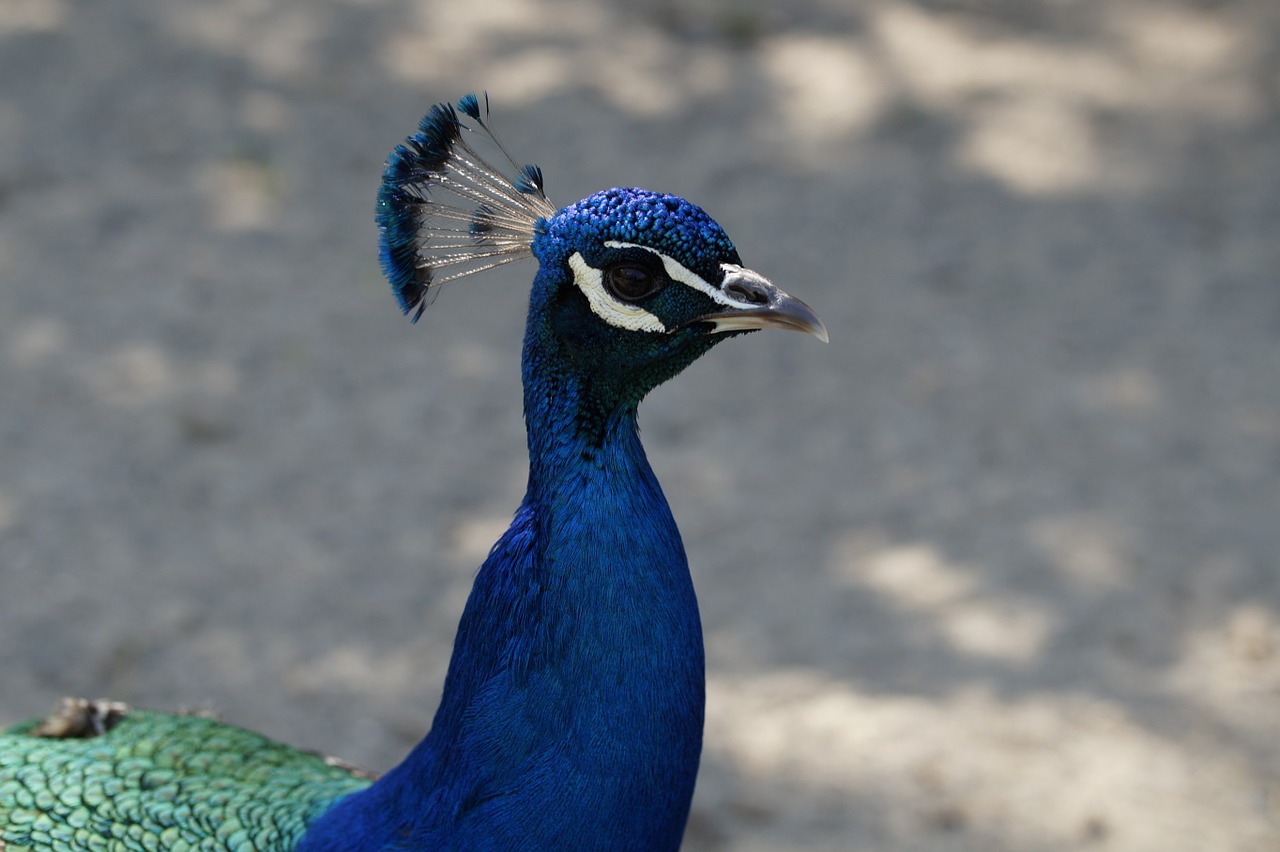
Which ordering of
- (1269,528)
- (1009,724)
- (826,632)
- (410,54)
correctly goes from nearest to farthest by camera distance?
1. (1009,724)
2. (826,632)
3. (1269,528)
4. (410,54)

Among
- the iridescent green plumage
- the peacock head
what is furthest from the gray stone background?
the peacock head

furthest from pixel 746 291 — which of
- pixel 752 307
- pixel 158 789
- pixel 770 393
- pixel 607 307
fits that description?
pixel 770 393

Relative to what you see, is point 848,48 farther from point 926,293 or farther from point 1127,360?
point 1127,360

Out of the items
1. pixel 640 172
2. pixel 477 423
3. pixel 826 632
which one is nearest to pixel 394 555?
pixel 477 423

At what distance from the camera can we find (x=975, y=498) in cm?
298

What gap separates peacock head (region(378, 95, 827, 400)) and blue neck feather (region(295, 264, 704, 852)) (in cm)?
2

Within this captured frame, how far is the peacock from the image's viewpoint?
54.0 inches

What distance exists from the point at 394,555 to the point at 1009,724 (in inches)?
48.0

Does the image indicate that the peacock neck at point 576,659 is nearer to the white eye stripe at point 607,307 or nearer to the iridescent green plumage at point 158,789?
the white eye stripe at point 607,307

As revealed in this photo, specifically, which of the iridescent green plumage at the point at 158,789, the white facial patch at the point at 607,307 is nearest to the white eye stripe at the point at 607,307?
→ the white facial patch at the point at 607,307

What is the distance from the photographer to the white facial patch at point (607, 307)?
1372 millimetres

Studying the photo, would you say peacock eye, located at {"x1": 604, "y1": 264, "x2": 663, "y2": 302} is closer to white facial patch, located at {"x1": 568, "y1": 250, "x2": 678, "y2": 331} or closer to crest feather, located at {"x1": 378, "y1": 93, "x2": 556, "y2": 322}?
white facial patch, located at {"x1": 568, "y1": 250, "x2": 678, "y2": 331}

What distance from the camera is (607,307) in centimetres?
137

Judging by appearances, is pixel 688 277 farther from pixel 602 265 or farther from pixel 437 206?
pixel 437 206
